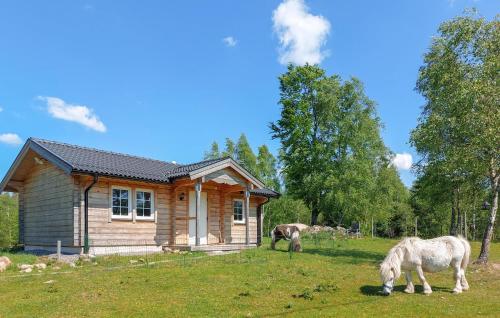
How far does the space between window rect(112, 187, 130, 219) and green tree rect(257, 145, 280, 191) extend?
112 feet

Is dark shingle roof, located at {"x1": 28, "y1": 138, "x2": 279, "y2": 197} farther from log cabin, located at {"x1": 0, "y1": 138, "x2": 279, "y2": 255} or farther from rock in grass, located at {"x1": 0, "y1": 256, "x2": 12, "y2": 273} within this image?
rock in grass, located at {"x1": 0, "y1": 256, "x2": 12, "y2": 273}

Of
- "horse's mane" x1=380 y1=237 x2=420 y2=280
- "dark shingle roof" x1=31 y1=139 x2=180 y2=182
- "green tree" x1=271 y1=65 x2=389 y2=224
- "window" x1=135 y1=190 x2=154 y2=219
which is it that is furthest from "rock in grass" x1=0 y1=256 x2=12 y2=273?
"green tree" x1=271 y1=65 x2=389 y2=224

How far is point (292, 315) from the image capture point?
8625mm

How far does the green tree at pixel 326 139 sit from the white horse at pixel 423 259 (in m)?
24.6

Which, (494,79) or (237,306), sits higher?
(494,79)

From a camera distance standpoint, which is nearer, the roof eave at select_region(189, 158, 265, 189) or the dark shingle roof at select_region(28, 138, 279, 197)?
the dark shingle roof at select_region(28, 138, 279, 197)

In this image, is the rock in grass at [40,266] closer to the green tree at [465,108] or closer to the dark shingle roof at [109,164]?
the dark shingle roof at [109,164]

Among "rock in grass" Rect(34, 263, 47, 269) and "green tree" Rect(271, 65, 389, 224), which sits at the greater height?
"green tree" Rect(271, 65, 389, 224)

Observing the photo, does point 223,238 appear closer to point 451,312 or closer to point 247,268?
point 247,268

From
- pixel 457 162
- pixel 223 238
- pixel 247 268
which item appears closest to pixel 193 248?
pixel 223 238

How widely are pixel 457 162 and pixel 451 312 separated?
1084cm

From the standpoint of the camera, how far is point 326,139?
38.4 m

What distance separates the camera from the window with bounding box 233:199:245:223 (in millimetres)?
24484

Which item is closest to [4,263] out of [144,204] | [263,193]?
[144,204]
